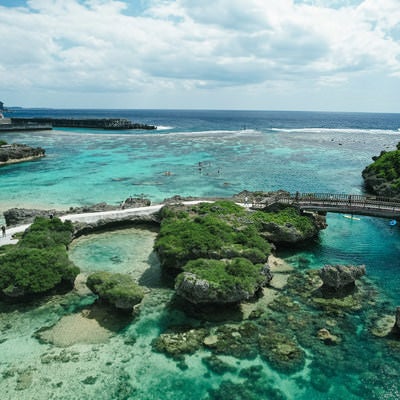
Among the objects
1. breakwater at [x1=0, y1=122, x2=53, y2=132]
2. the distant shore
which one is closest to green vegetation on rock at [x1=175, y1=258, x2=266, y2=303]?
the distant shore

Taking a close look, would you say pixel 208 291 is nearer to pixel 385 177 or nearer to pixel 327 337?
pixel 327 337

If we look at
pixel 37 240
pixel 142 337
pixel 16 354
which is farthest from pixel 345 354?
pixel 37 240

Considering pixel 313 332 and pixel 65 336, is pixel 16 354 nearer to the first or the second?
pixel 65 336

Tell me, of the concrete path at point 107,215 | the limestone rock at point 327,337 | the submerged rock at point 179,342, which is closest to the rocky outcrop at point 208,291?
the submerged rock at point 179,342

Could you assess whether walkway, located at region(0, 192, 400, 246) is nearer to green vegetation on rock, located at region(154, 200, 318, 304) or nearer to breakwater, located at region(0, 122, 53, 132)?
green vegetation on rock, located at region(154, 200, 318, 304)

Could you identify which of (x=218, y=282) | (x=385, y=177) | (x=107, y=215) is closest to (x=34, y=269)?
(x=218, y=282)

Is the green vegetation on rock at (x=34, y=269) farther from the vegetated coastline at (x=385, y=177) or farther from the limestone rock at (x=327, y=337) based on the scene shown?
the vegetated coastline at (x=385, y=177)
